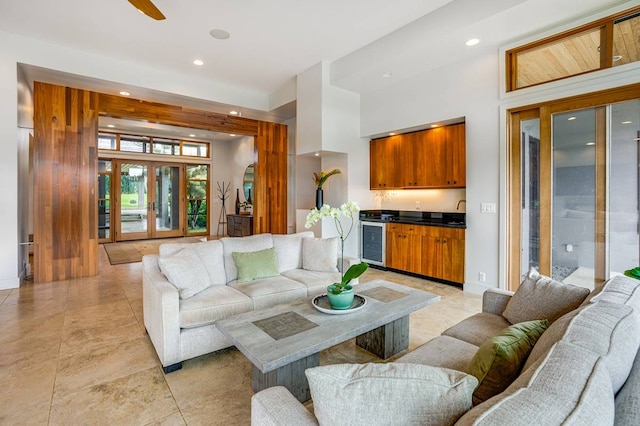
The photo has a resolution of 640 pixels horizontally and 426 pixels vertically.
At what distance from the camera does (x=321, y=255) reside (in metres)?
3.58

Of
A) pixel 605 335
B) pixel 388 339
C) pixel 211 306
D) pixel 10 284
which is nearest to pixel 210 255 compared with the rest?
pixel 211 306

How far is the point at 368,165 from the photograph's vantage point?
19.8ft

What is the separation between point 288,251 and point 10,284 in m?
4.11

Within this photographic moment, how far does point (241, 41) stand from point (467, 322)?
175 inches

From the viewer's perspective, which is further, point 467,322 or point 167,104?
point 167,104

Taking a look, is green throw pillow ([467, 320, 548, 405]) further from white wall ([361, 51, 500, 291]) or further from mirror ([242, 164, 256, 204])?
mirror ([242, 164, 256, 204])

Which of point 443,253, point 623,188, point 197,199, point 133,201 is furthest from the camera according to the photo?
point 197,199

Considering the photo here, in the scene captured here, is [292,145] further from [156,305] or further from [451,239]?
[156,305]

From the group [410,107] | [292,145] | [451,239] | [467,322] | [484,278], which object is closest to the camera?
[467,322]

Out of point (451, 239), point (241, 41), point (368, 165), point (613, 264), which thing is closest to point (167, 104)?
point (241, 41)

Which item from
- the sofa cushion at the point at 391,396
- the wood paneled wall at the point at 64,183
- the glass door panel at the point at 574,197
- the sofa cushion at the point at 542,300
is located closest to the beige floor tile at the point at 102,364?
the sofa cushion at the point at 391,396

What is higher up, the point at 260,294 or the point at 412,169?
the point at 412,169

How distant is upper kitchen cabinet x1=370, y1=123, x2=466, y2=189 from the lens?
4.68m

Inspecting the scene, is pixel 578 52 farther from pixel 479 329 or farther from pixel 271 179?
pixel 271 179
